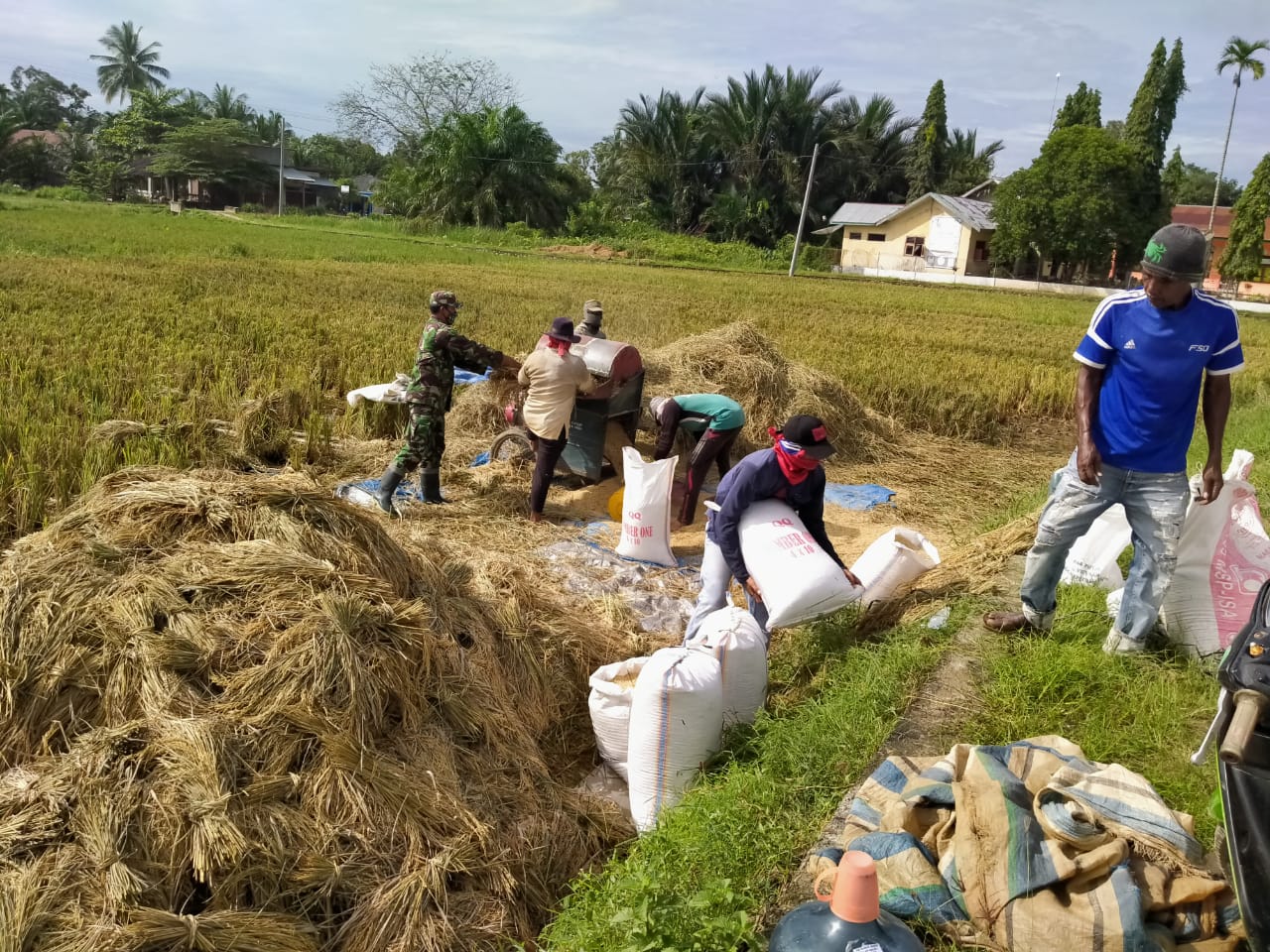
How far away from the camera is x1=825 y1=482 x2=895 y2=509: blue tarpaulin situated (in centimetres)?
717

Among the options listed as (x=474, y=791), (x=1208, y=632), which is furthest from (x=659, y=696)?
(x=1208, y=632)

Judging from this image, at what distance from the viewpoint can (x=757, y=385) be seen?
27.3ft

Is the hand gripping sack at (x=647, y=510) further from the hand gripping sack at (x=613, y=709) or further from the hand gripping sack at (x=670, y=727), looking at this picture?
the hand gripping sack at (x=670, y=727)

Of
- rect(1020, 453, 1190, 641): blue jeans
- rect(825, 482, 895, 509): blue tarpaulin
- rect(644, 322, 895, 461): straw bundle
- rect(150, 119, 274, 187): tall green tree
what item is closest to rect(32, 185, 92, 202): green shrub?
rect(150, 119, 274, 187): tall green tree

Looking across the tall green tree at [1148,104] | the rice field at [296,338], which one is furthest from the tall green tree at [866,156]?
the rice field at [296,338]

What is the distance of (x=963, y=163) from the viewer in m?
50.4

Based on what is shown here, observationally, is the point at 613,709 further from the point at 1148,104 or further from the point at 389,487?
the point at 1148,104

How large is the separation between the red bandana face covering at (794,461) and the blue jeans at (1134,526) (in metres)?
0.98

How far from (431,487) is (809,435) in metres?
3.15

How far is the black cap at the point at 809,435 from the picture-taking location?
384cm

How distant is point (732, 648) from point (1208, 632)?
77.1 inches

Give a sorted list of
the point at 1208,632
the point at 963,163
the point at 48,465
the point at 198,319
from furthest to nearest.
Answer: the point at 963,163 < the point at 198,319 < the point at 48,465 < the point at 1208,632

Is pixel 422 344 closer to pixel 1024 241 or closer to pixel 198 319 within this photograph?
pixel 198 319

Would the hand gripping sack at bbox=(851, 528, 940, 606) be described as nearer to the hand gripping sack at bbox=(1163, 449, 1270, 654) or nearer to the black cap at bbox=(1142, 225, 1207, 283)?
the hand gripping sack at bbox=(1163, 449, 1270, 654)
